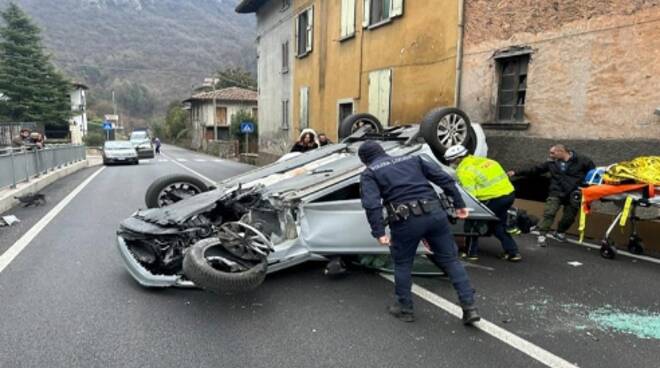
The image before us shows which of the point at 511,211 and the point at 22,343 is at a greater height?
the point at 511,211

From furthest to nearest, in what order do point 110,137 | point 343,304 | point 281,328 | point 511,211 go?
point 110,137, point 511,211, point 343,304, point 281,328

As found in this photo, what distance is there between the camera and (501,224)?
5.75 meters

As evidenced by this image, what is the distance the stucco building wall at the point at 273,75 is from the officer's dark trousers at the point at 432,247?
54.5 feet

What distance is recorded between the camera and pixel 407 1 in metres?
11.9

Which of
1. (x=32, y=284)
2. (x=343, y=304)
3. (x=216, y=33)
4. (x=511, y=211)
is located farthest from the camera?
(x=216, y=33)

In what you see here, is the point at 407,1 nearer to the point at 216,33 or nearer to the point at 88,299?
the point at 88,299

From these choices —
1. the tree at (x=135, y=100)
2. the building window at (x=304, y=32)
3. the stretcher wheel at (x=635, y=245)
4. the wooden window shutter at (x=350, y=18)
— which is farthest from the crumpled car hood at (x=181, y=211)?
the tree at (x=135, y=100)

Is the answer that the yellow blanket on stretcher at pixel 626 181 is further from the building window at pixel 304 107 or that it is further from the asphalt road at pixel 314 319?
the building window at pixel 304 107

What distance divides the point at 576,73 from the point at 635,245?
3.15 metres

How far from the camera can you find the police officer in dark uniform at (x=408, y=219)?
390cm

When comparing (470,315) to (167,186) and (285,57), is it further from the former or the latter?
(285,57)

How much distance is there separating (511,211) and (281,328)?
3.39m

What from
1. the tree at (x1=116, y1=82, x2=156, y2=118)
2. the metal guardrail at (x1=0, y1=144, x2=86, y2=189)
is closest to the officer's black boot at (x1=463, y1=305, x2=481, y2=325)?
the metal guardrail at (x1=0, y1=144, x2=86, y2=189)

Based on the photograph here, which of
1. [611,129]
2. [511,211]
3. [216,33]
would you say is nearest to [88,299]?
[511,211]
